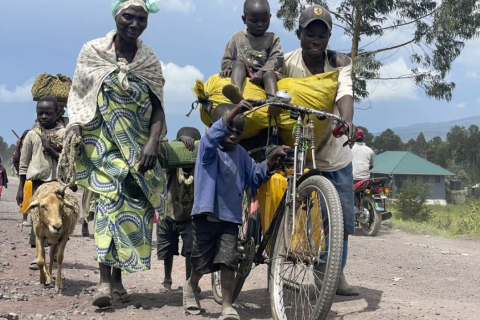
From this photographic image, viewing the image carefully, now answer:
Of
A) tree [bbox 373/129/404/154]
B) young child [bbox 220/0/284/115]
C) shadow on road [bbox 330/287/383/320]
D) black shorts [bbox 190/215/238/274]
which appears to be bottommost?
shadow on road [bbox 330/287/383/320]

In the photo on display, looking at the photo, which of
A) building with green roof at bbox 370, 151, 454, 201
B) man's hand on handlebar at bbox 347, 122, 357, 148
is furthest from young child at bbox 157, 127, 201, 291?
building with green roof at bbox 370, 151, 454, 201

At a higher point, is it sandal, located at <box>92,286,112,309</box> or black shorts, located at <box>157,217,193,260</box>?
black shorts, located at <box>157,217,193,260</box>

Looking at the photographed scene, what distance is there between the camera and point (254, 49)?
541 centimetres

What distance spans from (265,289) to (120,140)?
2032mm

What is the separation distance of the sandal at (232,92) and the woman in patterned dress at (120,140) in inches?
33.5

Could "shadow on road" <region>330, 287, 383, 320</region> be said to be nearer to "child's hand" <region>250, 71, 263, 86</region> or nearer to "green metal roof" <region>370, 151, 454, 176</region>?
"child's hand" <region>250, 71, 263, 86</region>

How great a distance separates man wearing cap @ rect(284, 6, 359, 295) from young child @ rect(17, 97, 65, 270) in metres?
2.92

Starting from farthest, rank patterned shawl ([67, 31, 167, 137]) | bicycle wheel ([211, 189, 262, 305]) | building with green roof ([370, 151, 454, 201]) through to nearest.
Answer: building with green roof ([370, 151, 454, 201])
patterned shawl ([67, 31, 167, 137])
bicycle wheel ([211, 189, 262, 305])

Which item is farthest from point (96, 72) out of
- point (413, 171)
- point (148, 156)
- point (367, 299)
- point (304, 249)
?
point (413, 171)

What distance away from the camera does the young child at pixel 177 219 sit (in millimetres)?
5848

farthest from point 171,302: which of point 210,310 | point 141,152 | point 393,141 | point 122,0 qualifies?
point 393,141

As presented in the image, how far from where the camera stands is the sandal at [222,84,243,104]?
183 inches

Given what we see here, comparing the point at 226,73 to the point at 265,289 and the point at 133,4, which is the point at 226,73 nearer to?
the point at 133,4

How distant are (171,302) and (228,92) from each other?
196 cm
